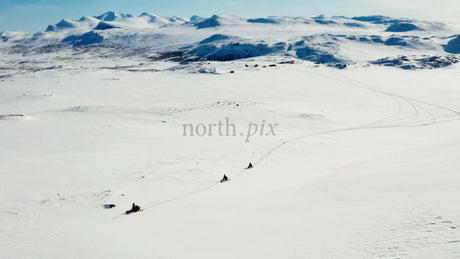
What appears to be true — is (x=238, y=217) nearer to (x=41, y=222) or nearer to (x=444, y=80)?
(x=41, y=222)

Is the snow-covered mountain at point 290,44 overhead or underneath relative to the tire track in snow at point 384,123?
overhead

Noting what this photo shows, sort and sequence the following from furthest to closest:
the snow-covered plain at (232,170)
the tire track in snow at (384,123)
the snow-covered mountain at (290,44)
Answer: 1. the snow-covered mountain at (290,44)
2. the tire track in snow at (384,123)
3. the snow-covered plain at (232,170)

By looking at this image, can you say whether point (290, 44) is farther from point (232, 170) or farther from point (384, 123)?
point (232, 170)

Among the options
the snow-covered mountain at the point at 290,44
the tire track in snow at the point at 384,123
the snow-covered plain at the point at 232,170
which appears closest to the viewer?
the snow-covered plain at the point at 232,170

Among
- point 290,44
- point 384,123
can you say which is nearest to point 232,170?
point 384,123

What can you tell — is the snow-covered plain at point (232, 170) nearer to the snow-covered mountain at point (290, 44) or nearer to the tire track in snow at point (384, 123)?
→ the tire track in snow at point (384, 123)

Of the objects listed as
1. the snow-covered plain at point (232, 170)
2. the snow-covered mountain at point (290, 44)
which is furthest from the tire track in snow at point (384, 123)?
the snow-covered mountain at point (290, 44)

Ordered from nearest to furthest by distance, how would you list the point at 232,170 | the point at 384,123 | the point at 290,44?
the point at 232,170 < the point at 384,123 < the point at 290,44

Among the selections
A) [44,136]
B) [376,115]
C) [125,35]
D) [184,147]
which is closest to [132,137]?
[184,147]

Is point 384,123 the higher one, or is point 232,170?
point 384,123
